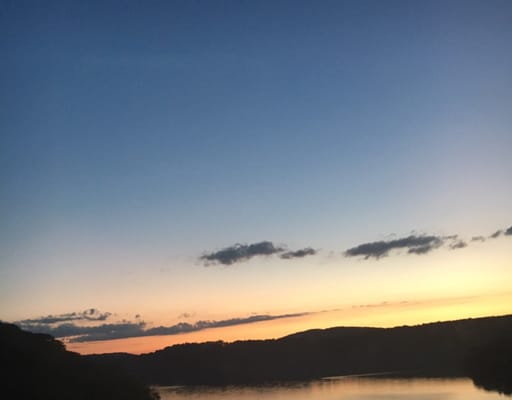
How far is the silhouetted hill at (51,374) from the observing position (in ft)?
104

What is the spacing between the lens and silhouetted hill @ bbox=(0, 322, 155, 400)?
104 ft

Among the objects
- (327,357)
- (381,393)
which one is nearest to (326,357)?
(327,357)

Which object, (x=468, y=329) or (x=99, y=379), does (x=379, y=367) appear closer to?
(x=468, y=329)

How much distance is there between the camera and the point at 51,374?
3525 centimetres

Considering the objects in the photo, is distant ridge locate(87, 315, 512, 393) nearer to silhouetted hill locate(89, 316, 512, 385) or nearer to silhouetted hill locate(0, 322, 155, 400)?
silhouetted hill locate(89, 316, 512, 385)

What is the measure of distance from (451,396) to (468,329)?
65576mm

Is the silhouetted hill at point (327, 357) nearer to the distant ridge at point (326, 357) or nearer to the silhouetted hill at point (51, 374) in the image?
the distant ridge at point (326, 357)

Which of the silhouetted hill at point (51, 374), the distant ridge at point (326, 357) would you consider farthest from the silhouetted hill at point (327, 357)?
the silhouetted hill at point (51, 374)

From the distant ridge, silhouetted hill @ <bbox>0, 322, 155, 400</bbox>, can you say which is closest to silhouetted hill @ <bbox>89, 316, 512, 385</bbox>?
the distant ridge

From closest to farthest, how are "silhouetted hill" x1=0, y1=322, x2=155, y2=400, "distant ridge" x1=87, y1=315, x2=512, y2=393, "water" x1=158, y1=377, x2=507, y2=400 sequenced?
"silhouetted hill" x1=0, y1=322, x2=155, y2=400, "water" x1=158, y1=377, x2=507, y2=400, "distant ridge" x1=87, y1=315, x2=512, y2=393

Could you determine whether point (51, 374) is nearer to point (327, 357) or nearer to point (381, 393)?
point (381, 393)

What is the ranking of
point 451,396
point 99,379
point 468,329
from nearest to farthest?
1. point 99,379
2. point 451,396
3. point 468,329

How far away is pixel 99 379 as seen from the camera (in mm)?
39375

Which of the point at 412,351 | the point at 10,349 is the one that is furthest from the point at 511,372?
the point at 412,351
